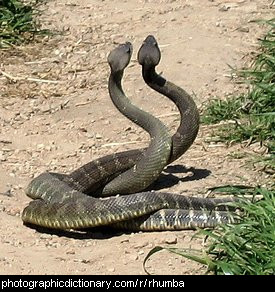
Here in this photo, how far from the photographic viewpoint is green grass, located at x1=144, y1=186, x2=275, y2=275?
6309 millimetres

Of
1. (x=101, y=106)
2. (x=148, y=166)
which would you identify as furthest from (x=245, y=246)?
(x=101, y=106)

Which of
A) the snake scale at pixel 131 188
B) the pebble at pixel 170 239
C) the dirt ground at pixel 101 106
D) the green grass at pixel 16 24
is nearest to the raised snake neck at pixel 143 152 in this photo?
the snake scale at pixel 131 188

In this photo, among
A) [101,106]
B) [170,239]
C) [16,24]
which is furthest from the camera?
[16,24]

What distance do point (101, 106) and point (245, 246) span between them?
12.4 feet

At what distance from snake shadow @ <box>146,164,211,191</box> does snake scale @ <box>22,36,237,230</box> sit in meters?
0.22

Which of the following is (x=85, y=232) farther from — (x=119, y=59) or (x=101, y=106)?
(x=101, y=106)

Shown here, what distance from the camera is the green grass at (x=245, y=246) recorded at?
20.7 feet

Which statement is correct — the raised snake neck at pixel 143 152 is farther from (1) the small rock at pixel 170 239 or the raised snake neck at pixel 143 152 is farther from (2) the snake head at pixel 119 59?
(1) the small rock at pixel 170 239

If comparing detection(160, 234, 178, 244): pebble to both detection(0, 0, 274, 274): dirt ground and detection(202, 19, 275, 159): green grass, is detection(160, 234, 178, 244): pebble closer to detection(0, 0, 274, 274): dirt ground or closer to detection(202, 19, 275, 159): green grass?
detection(0, 0, 274, 274): dirt ground

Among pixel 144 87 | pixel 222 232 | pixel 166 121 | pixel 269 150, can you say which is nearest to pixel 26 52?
pixel 144 87

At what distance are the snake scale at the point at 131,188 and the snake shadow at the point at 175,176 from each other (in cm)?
22

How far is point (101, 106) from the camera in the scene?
1003 cm

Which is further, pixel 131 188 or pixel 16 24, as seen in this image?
pixel 16 24

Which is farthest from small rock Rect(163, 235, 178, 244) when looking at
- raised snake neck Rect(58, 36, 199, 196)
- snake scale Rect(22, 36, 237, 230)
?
raised snake neck Rect(58, 36, 199, 196)
